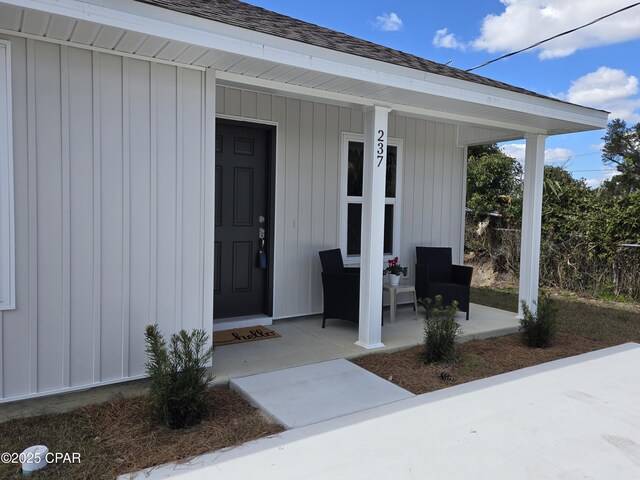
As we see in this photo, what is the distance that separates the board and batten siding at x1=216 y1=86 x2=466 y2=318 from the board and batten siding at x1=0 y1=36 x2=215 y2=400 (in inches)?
55.4

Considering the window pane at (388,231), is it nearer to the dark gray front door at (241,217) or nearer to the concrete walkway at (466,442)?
the dark gray front door at (241,217)

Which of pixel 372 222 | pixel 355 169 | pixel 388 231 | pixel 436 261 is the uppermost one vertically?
pixel 355 169

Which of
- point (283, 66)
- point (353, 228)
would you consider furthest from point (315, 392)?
point (353, 228)

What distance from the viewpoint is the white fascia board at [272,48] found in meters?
2.57

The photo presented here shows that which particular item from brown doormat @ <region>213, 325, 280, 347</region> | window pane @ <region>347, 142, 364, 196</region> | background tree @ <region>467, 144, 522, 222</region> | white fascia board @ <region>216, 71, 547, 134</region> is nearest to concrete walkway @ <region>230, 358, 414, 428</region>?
brown doormat @ <region>213, 325, 280, 347</region>

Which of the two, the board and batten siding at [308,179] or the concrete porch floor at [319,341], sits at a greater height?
the board and batten siding at [308,179]

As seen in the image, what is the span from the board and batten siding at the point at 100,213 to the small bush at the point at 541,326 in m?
3.14

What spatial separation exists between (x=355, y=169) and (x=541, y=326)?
2.66 meters

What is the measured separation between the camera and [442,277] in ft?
19.9

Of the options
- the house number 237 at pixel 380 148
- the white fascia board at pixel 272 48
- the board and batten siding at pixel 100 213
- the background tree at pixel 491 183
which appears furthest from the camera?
the background tree at pixel 491 183

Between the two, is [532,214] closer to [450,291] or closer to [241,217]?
[450,291]

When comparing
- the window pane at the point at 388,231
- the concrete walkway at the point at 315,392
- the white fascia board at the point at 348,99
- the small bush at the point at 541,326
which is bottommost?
the concrete walkway at the point at 315,392

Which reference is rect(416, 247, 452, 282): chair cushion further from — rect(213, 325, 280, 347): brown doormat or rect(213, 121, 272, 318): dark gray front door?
rect(213, 325, 280, 347): brown doormat

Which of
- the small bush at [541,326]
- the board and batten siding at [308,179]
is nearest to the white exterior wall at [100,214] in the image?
the board and batten siding at [308,179]
